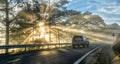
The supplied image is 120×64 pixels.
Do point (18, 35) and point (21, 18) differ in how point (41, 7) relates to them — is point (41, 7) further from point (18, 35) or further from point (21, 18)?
point (21, 18)

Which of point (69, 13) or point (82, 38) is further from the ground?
point (69, 13)

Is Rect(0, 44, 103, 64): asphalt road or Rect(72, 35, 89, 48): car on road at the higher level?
Rect(72, 35, 89, 48): car on road

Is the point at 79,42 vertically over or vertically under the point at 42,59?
over

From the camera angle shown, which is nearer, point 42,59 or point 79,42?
point 42,59

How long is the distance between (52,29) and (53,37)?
379 inches

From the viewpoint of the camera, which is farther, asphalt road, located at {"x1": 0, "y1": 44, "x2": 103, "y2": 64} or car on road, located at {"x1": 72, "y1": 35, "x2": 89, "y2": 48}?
car on road, located at {"x1": 72, "y1": 35, "x2": 89, "y2": 48}

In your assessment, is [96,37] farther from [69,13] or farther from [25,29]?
[25,29]

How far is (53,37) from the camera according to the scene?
85312 mm

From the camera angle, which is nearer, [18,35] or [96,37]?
[18,35]

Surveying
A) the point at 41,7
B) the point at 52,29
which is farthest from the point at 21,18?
the point at 52,29

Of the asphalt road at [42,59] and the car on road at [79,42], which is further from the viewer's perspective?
the car on road at [79,42]

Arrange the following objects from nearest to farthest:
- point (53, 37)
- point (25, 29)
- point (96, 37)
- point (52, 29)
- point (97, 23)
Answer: point (25, 29), point (52, 29), point (53, 37), point (97, 23), point (96, 37)

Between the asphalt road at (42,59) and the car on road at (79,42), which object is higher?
the car on road at (79,42)

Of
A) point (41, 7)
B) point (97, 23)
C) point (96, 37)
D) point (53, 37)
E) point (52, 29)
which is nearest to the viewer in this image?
point (41, 7)
